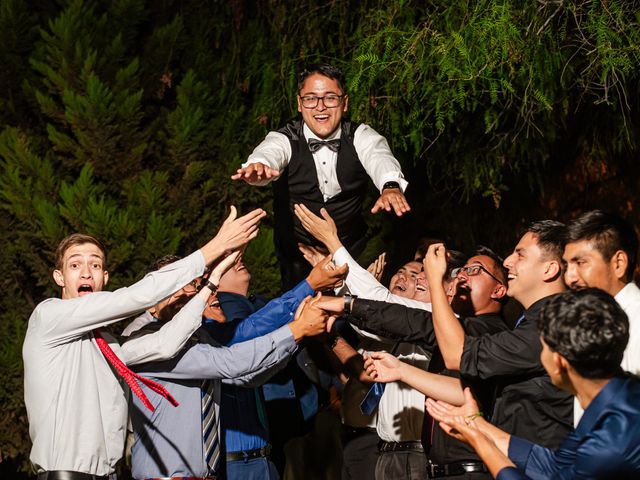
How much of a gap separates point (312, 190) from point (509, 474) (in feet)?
8.95

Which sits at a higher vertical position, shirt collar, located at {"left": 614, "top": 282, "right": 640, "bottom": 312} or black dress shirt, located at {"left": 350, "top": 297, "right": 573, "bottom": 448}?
shirt collar, located at {"left": 614, "top": 282, "right": 640, "bottom": 312}

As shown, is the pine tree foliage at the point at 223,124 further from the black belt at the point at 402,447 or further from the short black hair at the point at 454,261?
the black belt at the point at 402,447

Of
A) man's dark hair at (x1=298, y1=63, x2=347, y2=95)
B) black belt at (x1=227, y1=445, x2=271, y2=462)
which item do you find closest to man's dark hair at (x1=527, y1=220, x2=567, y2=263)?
man's dark hair at (x1=298, y1=63, x2=347, y2=95)

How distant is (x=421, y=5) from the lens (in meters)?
6.07

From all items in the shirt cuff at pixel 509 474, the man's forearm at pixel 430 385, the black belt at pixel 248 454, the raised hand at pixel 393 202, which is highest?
the raised hand at pixel 393 202

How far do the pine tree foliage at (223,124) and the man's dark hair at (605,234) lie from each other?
65.6 inches

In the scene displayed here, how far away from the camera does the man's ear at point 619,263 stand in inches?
150

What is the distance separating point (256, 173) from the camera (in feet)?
15.5

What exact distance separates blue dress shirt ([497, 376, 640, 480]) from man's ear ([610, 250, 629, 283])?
96 centimetres

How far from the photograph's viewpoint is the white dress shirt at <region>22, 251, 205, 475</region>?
4.14 m

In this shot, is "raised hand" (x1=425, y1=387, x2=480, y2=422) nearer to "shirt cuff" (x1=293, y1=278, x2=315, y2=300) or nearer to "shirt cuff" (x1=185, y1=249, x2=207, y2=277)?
"shirt cuff" (x1=185, y1=249, x2=207, y2=277)

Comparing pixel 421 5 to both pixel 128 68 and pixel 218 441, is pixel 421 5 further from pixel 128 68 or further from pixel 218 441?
pixel 218 441

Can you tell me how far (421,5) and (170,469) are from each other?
10.5 feet

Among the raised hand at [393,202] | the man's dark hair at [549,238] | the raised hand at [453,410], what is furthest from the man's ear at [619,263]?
the raised hand at [393,202]
